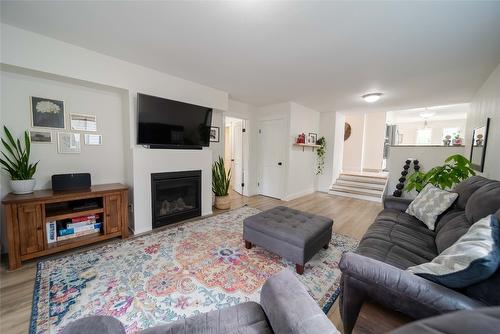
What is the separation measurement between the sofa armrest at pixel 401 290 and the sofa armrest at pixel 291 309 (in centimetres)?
39

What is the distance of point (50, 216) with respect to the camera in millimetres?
2146

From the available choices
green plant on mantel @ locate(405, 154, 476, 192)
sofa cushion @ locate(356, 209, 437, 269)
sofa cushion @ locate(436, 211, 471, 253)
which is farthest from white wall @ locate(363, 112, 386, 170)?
sofa cushion @ locate(436, 211, 471, 253)

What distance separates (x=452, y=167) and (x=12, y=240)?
5.65 metres

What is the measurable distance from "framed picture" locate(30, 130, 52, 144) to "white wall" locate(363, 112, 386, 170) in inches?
334

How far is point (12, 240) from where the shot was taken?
1918 millimetres

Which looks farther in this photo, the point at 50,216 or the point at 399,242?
the point at 50,216

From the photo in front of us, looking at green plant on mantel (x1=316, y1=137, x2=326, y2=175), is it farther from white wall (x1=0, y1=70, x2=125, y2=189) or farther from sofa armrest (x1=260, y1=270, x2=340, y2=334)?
sofa armrest (x1=260, y1=270, x2=340, y2=334)

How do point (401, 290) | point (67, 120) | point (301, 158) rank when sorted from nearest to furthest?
point (401, 290) < point (67, 120) < point (301, 158)

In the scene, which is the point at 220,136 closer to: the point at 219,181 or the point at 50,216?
the point at 219,181

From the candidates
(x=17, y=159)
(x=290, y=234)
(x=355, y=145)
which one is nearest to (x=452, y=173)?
(x=290, y=234)

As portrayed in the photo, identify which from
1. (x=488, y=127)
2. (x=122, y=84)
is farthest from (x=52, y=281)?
(x=488, y=127)

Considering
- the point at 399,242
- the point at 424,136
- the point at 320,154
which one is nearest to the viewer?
the point at 399,242

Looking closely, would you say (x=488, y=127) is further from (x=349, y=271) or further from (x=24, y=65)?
(x=24, y=65)

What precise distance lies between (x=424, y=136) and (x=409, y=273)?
1090 centimetres
